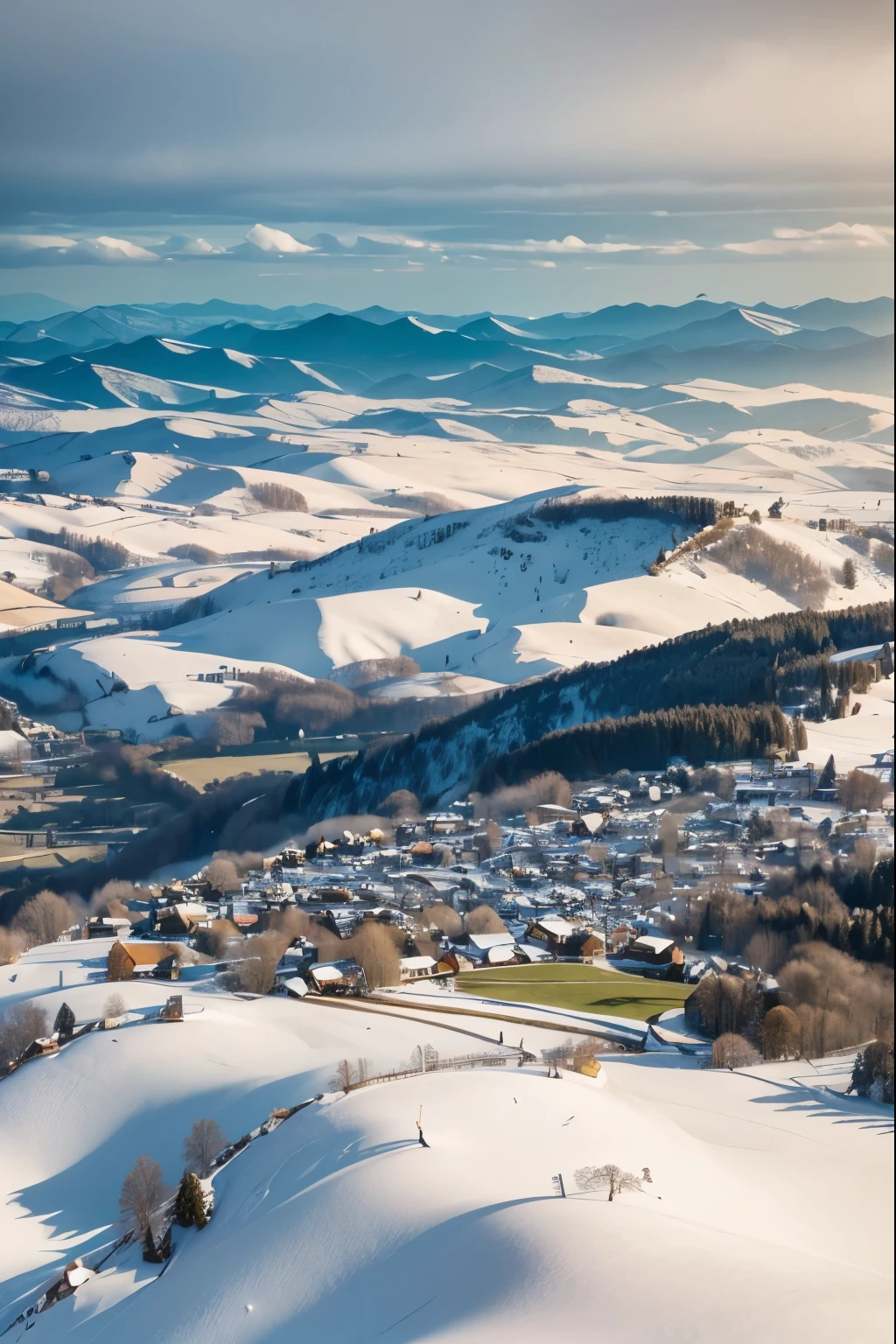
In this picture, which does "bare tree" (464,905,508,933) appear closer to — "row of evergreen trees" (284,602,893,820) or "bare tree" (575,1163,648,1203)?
"row of evergreen trees" (284,602,893,820)

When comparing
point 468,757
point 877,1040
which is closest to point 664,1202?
point 877,1040

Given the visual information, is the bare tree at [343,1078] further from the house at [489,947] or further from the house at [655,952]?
the house at [489,947]

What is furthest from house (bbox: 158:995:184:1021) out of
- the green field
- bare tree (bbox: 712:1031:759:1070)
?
bare tree (bbox: 712:1031:759:1070)

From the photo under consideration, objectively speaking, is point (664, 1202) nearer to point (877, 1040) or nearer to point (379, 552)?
point (877, 1040)

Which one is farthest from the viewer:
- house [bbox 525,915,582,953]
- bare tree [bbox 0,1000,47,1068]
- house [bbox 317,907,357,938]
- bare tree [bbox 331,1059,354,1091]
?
house [bbox 317,907,357,938]

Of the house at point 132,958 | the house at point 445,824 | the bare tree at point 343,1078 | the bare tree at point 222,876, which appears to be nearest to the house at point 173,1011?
the house at point 132,958

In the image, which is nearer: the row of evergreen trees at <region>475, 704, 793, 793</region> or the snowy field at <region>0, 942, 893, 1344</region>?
the snowy field at <region>0, 942, 893, 1344</region>

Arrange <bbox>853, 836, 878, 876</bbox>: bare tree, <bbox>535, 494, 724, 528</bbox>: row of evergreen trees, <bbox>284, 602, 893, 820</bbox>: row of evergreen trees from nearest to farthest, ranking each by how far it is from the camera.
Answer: <bbox>853, 836, 878, 876</bbox>: bare tree < <bbox>284, 602, 893, 820</bbox>: row of evergreen trees < <bbox>535, 494, 724, 528</bbox>: row of evergreen trees
